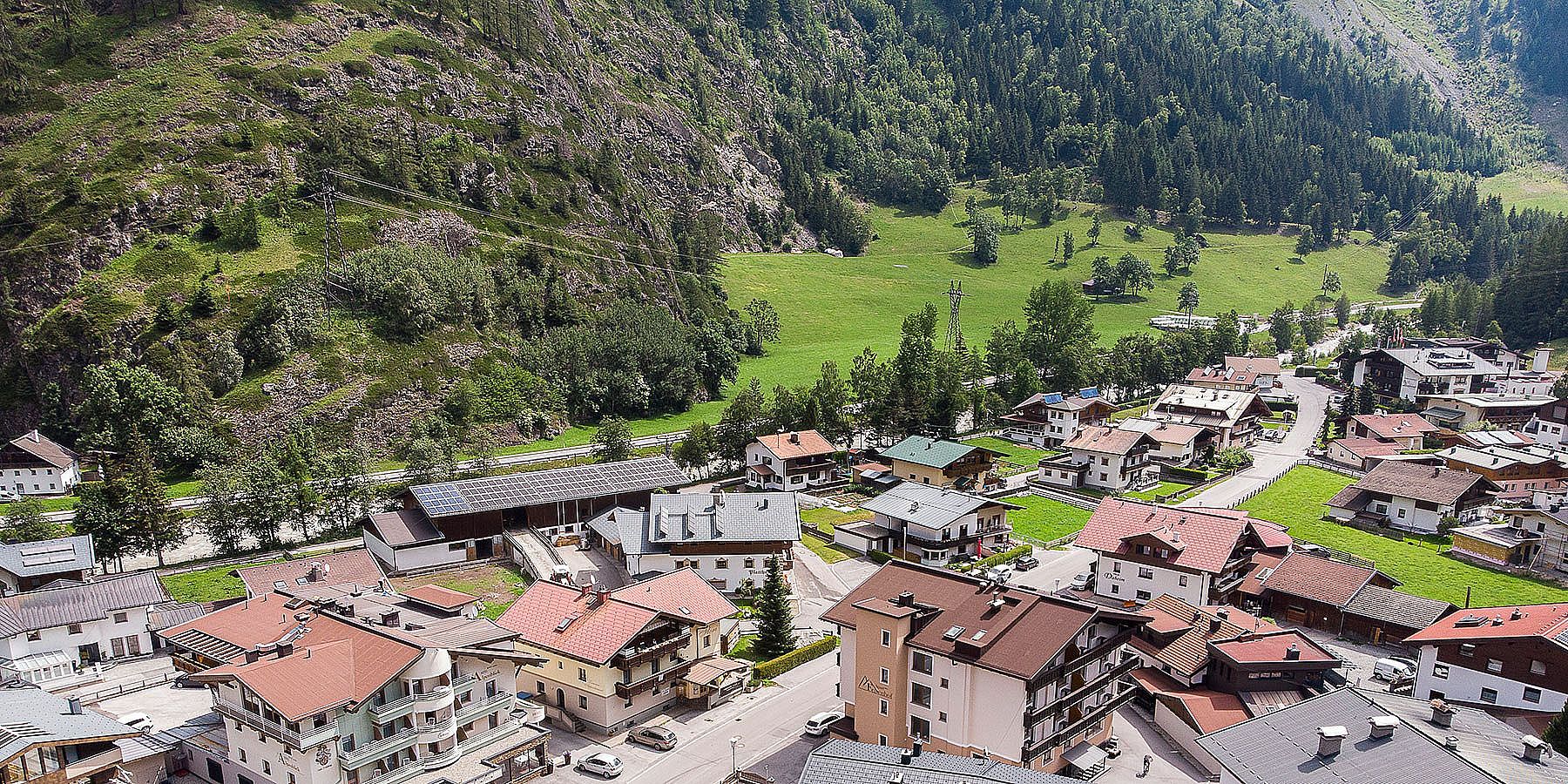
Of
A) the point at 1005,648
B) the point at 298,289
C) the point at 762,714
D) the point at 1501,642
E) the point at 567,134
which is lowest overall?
the point at 762,714

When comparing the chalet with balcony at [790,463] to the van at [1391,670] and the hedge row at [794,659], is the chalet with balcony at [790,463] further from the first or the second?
the van at [1391,670]

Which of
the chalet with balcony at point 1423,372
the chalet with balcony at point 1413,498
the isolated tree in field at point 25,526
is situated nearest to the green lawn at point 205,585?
the isolated tree in field at point 25,526

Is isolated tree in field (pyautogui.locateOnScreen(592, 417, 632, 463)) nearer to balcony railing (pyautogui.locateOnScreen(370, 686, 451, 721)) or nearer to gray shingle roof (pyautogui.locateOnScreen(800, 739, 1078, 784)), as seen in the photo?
balcony railing (pyautogui.locateOnScreen(370, 686, 451, 721))

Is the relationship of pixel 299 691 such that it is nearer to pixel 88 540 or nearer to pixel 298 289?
pixel 88 540

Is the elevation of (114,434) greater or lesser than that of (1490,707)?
greater

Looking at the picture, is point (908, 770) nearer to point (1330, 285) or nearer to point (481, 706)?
point (481, 706)

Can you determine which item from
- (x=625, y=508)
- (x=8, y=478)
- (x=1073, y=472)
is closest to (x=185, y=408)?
(x=8, y=478)
